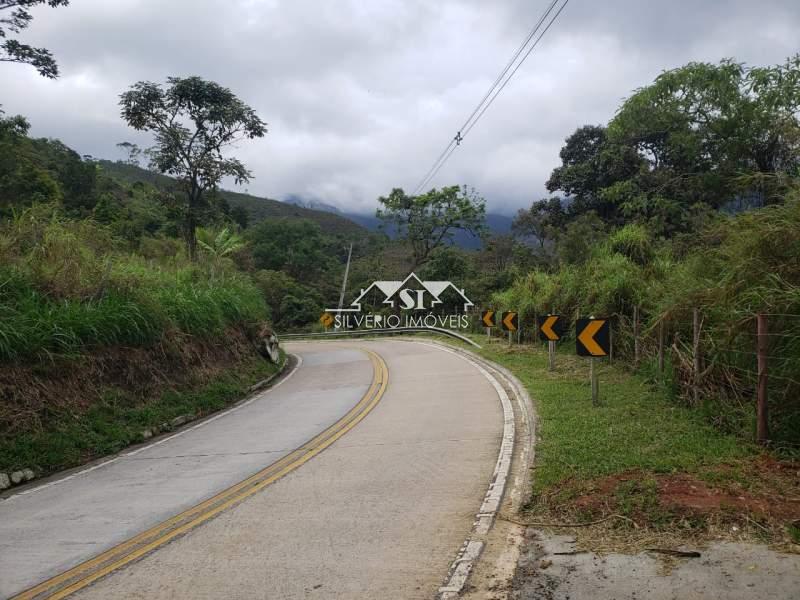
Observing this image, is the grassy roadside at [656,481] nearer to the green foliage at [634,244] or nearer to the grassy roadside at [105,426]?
the grassy roadside at [105,426]

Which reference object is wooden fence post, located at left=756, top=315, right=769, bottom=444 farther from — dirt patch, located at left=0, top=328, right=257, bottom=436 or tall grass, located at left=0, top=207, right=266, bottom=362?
tall grass, located at left=0, top=207, right=266, bottom=362

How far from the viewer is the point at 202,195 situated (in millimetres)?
28578

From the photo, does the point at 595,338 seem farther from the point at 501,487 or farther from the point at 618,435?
the point at 501,487

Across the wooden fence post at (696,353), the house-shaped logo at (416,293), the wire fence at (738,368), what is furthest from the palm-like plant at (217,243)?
the house-shaped logo at (416,293)

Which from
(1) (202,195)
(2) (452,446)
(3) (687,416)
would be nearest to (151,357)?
(2) (452,446)

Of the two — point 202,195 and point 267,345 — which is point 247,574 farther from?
point 202,195

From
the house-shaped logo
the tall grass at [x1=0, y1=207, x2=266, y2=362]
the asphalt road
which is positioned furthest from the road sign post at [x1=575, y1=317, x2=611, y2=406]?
the house-shaped logo

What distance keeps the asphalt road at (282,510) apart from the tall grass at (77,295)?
2.43 m

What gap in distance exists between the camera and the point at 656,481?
5.71 meters

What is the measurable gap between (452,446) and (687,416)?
10.8 feet

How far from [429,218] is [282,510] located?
39.3m

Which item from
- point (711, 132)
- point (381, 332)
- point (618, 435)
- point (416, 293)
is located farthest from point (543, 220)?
point (618, 435)

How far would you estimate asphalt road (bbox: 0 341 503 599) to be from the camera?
14.8 feet

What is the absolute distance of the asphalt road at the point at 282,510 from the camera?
14.8ft
